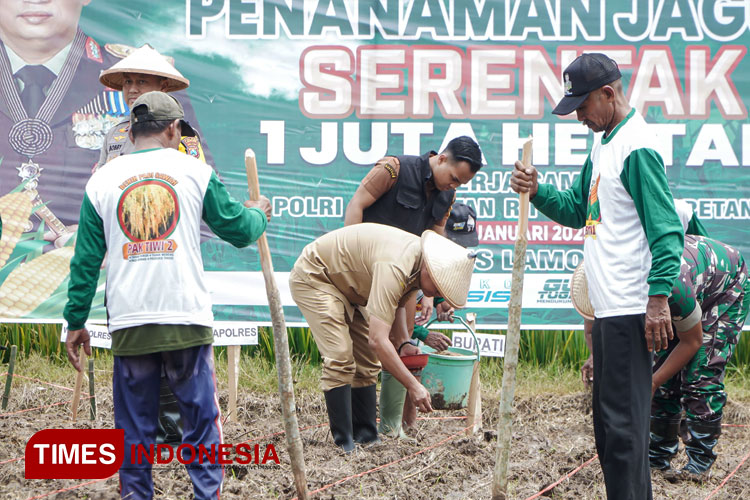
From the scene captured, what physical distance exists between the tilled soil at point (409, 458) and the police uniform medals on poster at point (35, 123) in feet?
4.93

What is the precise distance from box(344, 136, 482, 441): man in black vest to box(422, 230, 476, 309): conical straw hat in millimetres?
604

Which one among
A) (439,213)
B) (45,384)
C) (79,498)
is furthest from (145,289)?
(45,384)

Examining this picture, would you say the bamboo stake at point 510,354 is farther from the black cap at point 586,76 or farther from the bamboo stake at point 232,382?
the bamboo stake at point 232,382

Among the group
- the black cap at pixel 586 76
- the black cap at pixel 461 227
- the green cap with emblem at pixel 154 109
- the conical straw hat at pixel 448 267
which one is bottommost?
the conical straw hat at pixel 448 267

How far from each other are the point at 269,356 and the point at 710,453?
3524 mm

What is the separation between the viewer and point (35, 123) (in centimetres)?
637

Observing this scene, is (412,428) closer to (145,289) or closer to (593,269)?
→ (593,269)

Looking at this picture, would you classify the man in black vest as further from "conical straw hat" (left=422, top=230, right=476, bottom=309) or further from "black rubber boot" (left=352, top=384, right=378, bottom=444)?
"conical straw hat" (left=422, top=230, right=476, bottom=309)

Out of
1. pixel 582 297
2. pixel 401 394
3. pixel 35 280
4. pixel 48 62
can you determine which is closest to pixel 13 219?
pixel 35 280

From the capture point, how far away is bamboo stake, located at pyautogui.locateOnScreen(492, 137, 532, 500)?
10.3ft

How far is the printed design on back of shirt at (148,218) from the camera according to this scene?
8.89 feet

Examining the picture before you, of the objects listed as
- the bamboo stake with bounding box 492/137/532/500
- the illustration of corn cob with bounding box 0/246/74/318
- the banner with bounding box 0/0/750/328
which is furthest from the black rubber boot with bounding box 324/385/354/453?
the illustration of corn cob with bounding box 0/246/74/318

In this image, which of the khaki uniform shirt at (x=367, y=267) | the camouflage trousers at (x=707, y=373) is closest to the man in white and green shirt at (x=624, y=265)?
the khaki uniform shirt at (x=367, y=267)

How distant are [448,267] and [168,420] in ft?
4.64
